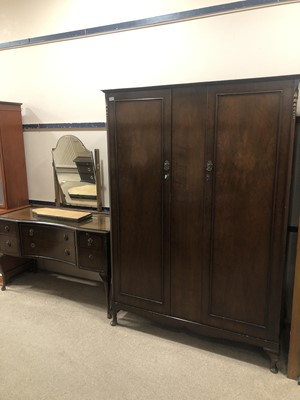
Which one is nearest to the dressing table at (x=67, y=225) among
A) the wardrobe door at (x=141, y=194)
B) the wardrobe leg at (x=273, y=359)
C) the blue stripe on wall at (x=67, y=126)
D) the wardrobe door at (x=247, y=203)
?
the blue stripe on wall at (x=67, y=126)

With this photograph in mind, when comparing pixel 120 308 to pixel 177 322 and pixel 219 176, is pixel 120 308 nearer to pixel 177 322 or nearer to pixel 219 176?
pixel 177 322

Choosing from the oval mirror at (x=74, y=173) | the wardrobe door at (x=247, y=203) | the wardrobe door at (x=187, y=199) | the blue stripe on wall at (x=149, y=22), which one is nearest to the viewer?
the wardrobe door at (x=247, y=203)

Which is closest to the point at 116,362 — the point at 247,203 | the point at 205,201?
the point at 205,201

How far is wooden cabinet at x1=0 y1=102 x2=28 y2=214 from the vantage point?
3.06m

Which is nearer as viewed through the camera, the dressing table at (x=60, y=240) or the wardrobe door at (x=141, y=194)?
the wardrobe door at (x=141, y=194)

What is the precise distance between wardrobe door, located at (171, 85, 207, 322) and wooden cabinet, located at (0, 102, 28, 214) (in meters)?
1.90

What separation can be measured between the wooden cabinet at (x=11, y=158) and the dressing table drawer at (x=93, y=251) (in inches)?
42.4

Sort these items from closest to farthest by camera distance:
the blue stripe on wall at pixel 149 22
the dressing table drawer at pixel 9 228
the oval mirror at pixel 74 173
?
the blue stripe on wall at pixel 149 22
the dressing table drawer at pixel 9 228
the oval mirror at pixel 74 173

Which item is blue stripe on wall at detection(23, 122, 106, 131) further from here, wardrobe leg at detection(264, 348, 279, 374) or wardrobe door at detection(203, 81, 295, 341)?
wardrobe leg at detection(264, 348, 279, 374)

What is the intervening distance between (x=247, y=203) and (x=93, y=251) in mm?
1281

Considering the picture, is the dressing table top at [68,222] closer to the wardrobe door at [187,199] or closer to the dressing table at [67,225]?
the dressing table at [67,225]

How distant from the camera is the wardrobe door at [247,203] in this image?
1748 millimetres

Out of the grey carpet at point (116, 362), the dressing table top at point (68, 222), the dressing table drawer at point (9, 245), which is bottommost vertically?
the grey carpet at point (116, 362)

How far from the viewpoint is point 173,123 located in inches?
78.2
